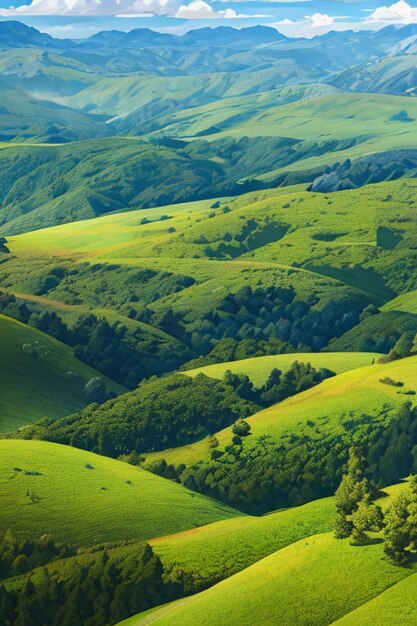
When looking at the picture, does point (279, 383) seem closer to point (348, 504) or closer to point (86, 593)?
point (348, 504)

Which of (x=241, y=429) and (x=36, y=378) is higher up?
(x=241, y=429)

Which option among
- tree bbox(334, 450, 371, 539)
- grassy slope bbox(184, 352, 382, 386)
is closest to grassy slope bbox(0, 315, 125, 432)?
grassy slope bbox(184, 352, 382, 386)

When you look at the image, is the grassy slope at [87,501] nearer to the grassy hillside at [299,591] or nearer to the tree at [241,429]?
the tree at [241,429]

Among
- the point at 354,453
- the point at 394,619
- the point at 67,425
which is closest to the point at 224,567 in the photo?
the point at 394,619

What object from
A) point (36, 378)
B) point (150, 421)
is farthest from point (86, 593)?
point (36, 378)

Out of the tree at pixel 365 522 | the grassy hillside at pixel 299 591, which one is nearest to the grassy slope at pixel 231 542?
the grassy hillside at pixel 299 591

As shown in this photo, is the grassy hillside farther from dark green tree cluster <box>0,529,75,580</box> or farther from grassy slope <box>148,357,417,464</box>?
grassy slope <box>148,357,417,464</box>

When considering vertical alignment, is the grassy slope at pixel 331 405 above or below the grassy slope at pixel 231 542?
below
